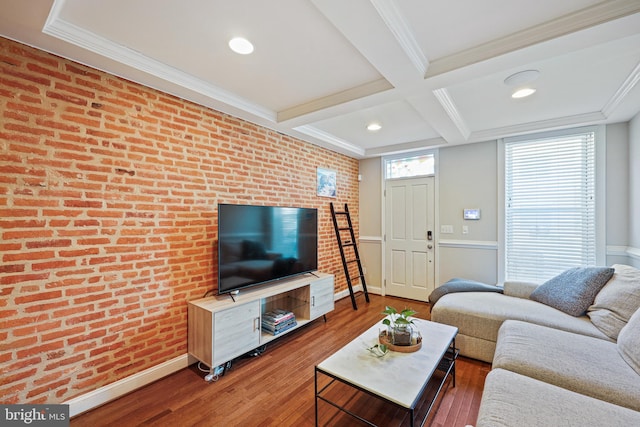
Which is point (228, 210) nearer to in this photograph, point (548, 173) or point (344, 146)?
point (344, 146)

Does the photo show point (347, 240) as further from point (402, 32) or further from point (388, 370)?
point (402, 32)

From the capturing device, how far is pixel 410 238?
14.5 feet

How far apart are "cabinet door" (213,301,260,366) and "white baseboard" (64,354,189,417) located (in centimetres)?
43

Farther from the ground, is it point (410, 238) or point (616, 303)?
point (410, 238)

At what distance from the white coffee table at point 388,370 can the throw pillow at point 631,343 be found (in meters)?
0.97

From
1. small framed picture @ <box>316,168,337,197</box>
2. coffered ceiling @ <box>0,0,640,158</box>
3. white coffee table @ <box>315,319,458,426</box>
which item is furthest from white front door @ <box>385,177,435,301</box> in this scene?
white coffee table @ <box>315,319,458,426</box>

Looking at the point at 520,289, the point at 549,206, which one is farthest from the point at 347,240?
the point at 549,206

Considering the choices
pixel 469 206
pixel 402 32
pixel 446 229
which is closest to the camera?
pixel 402 32

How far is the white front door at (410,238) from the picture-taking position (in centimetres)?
422

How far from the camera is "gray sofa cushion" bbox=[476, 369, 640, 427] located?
45.8 inches

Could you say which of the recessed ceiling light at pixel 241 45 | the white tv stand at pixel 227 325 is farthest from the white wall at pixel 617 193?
the recessed ceiling light at pixel 241 45

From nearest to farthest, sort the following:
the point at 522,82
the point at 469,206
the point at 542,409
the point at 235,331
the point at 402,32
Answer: the point at 542,409
the point at 402,32
the point at 522,82
the point at 235,331
the point at 469,206

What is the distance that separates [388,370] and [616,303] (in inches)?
75.1

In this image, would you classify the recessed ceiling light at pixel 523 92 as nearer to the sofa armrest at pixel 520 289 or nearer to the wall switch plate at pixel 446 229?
the sofa armrest at pixel 520 289
